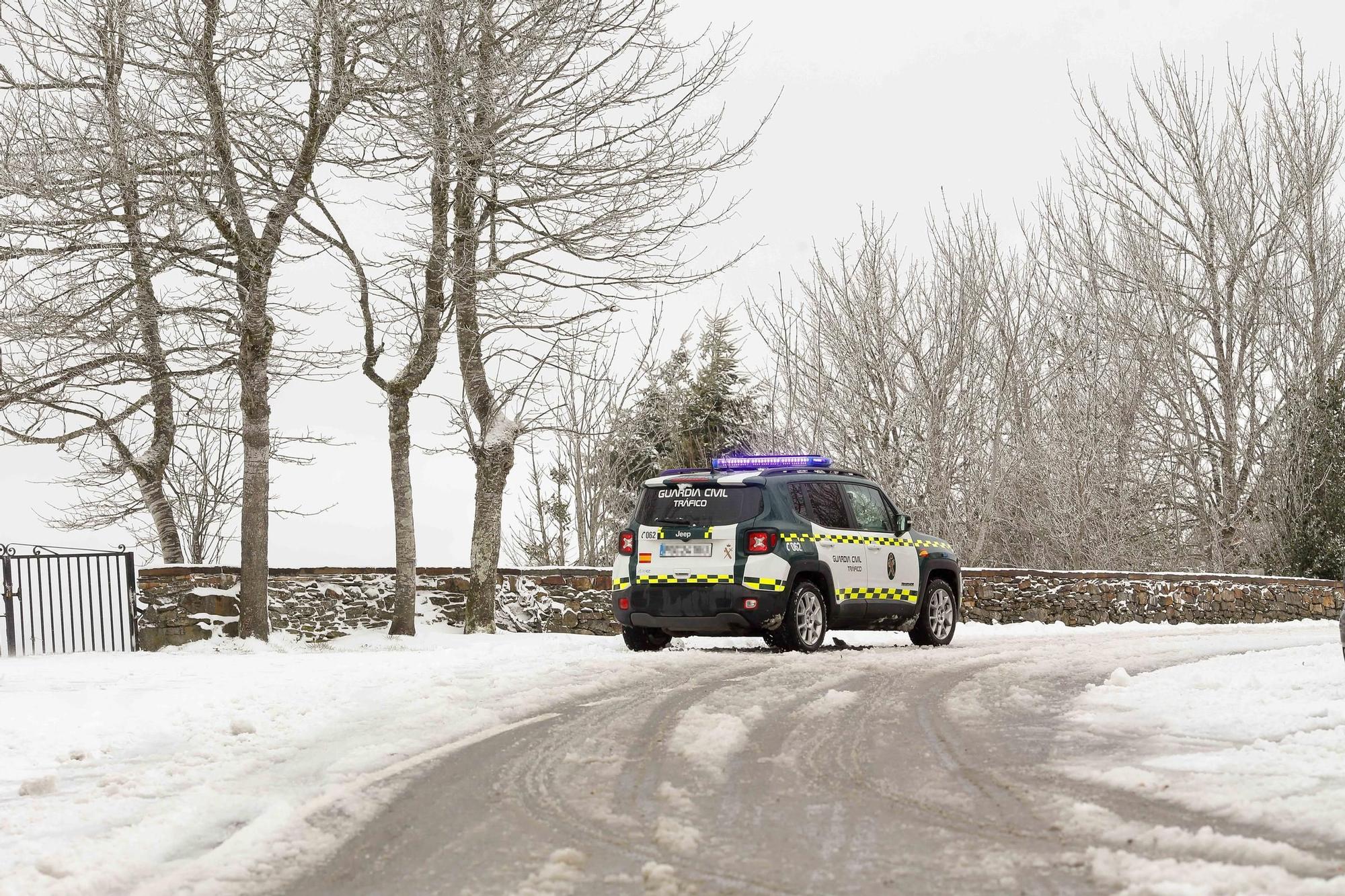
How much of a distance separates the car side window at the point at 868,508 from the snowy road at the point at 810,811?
4.78 m

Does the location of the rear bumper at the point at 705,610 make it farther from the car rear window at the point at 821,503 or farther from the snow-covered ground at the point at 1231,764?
the snow-covered ground at the point at 1231,764

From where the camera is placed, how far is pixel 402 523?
67.6 ft

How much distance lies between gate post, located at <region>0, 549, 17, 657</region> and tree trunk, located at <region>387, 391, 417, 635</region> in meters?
5.55

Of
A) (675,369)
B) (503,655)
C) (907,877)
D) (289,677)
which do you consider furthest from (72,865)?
(675,369)

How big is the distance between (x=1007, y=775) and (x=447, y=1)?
50.0 ft

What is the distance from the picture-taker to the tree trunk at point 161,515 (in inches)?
894

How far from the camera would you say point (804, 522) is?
46.9ft

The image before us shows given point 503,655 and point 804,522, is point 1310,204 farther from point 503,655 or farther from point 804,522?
point 503,655

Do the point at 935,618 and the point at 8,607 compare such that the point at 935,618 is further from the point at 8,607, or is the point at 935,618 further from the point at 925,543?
the point at 8,607

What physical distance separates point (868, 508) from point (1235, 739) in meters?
7.55

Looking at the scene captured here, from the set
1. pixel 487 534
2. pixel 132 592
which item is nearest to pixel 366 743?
pixel 132 592

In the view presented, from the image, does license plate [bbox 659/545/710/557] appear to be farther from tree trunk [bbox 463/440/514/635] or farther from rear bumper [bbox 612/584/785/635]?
tree trunk [bbox 463/440/514/635]

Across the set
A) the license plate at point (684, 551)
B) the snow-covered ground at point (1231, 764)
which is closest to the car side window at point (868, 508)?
the license plate at point (684, 551)

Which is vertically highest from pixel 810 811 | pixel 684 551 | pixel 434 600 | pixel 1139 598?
pixel 684 551
